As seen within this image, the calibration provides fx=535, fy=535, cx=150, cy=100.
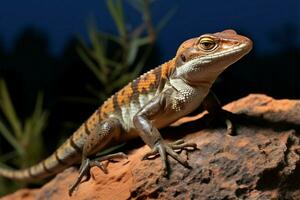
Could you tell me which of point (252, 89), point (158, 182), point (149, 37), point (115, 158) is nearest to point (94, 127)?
point (115, 158)

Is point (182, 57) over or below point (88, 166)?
over

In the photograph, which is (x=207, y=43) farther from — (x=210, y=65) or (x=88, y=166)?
(x=88, y=166)

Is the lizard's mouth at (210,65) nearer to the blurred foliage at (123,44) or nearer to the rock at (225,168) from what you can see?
the rock at (225,168)

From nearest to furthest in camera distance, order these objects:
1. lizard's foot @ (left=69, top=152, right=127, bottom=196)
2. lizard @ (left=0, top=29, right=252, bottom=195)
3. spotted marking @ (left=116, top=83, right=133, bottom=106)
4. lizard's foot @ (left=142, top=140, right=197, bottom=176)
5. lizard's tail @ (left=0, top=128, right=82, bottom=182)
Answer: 1. lizard's foot @ (left=142, top=140, right=197, bottom=176)
2. lizard @ (left=0, top=29, right=252, bottom=195)
3. lizard's foot @ (left=69, top=152, right=127, bottom=196)
4. spotted marking @ (left=116, top=83, right=133, bottom=106)
5. lizard's tail @ (left=0, top=128, right=82, bottom=182)

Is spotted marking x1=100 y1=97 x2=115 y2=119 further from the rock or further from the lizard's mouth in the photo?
the lizard's mouth

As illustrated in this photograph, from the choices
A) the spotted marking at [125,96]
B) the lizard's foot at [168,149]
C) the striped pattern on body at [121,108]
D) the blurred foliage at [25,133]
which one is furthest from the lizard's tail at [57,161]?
the lizard's foot at [168,149]

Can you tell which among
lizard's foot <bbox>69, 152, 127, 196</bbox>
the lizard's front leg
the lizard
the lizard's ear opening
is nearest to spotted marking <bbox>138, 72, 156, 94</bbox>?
the lizard

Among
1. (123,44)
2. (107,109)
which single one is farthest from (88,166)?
(123,44)

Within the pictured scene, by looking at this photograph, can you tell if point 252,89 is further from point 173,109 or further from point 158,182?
point 158,182
